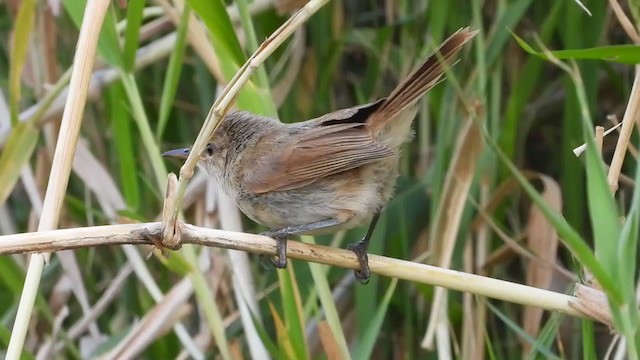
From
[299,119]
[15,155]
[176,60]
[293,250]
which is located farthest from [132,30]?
[299,119]

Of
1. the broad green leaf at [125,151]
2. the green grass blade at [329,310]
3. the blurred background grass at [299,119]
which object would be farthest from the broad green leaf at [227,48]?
the green grass blade at [329,310]

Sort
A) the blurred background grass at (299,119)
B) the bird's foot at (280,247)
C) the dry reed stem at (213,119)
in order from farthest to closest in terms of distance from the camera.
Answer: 1. the blurred background grass at (299,119)
2. the bird's foot at (280,247)
3. the dry reed stem at (213,119)

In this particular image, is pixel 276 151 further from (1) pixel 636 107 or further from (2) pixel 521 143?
(2) pixel 521 143

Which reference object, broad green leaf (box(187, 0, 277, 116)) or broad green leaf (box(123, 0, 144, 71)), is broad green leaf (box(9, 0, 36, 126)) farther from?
broad green leaf (box(187, 0, 277, 116))

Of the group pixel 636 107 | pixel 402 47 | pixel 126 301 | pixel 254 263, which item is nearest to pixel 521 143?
pixel 402 47

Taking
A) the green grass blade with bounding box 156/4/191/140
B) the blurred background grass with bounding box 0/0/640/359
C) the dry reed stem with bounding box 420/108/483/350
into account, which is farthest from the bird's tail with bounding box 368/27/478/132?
the green grass blade with bounding box 156/4/191/140

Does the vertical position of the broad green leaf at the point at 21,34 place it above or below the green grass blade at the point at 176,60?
above

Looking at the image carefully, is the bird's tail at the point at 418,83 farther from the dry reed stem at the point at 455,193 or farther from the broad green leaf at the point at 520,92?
the broad green leaf at the point at 520,92
